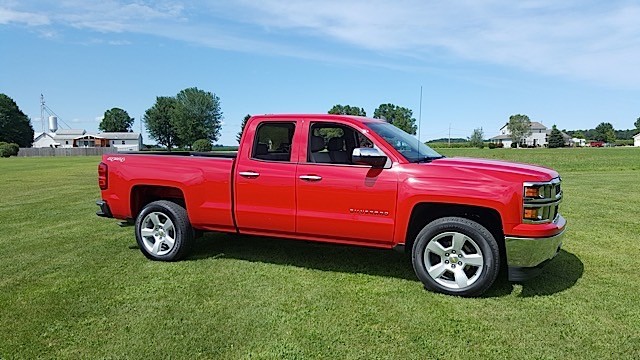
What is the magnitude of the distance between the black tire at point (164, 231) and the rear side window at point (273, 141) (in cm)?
128

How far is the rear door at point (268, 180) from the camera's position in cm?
513

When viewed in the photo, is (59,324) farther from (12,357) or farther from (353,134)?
(353,134)

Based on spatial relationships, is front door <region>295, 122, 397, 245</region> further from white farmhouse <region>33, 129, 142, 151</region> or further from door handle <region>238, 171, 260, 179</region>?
white farmhouse <region>33, 129, 142, 151</region>

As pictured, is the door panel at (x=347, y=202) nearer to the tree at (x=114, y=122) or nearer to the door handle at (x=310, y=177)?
the door handle at (x=310, y=177)

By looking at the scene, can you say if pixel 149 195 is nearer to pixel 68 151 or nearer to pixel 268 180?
pixel 268 180

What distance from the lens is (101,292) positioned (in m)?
4.67

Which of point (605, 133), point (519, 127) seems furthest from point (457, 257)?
point (605, 133)

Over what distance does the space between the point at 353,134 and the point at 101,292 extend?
10.5ft

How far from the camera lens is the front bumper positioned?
429 cm

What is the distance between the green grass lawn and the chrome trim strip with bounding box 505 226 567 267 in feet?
1.30

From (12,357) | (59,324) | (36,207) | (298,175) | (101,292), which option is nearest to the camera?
(12,357)

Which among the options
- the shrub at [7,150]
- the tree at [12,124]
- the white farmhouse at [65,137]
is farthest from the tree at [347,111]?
the white farmhouse at [65,137]

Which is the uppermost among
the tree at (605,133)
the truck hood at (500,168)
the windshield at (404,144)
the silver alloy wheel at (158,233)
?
the tree at (605,133)

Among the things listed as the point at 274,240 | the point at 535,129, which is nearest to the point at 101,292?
the point at 274,240
